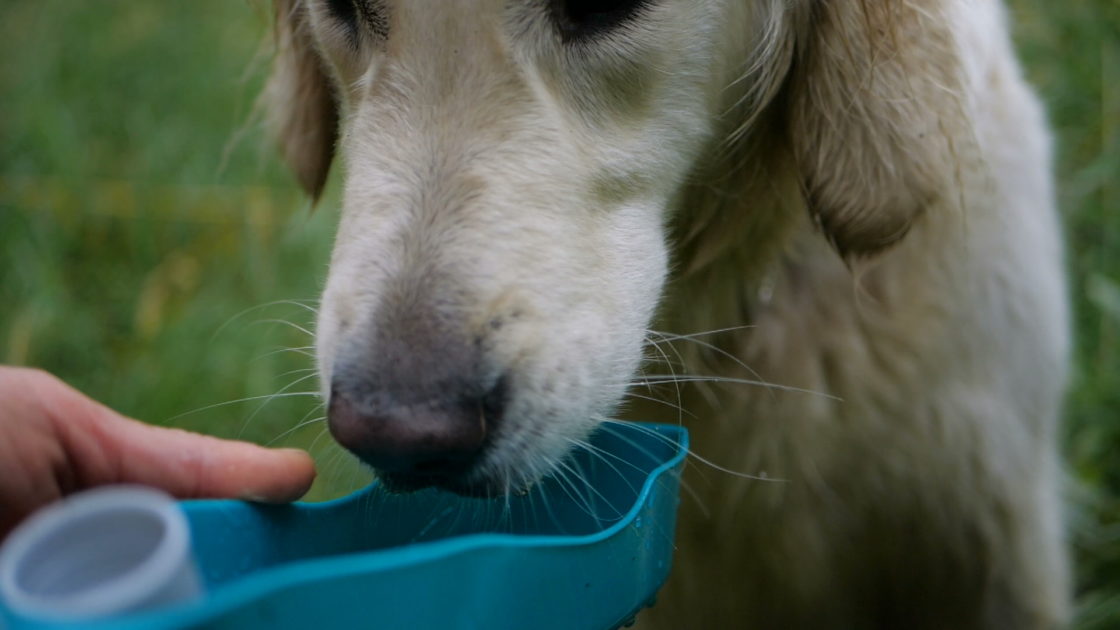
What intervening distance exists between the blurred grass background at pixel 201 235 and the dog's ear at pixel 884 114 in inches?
47.4

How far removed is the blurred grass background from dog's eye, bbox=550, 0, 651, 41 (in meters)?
1.08

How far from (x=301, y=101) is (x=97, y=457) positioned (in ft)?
4.06

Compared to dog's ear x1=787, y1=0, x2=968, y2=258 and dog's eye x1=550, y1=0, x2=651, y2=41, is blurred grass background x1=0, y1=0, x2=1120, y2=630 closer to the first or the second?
dog's eye x1=550, y1=0, x2=651, y2=41

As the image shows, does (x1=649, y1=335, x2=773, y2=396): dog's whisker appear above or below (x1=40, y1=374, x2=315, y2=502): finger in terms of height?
below

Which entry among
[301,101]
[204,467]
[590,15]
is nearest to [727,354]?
[590,15]

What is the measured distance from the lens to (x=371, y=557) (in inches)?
43.3

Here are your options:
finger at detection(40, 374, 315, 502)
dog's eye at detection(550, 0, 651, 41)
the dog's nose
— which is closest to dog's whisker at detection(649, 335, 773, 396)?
dog's eye at detection(550, 0, 651, 41)

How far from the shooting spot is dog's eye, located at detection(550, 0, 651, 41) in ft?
5.82

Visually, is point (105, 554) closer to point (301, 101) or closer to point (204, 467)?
point (204, 467)

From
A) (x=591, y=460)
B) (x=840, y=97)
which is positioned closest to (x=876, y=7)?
(x=840, y=97)

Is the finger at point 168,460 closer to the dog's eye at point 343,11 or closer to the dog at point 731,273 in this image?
the dog at point 731,273

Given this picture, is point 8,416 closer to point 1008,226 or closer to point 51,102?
point 1008,226

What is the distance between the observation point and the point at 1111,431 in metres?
3.18

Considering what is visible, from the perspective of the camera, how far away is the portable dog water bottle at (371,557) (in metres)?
0.92
